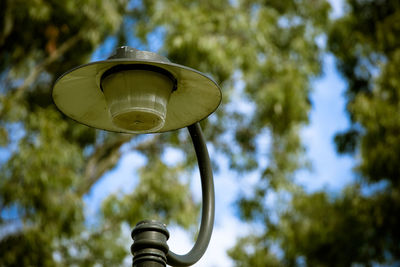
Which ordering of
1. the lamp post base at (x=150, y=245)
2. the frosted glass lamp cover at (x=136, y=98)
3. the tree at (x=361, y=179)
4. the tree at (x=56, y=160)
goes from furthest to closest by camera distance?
1. the tree at (x=361, y=179)
2. the tree at (x=56, y=160)
3. the frosted glass lamp cover at (x=136, y=98)
4. the lamp post base at (x=150, y=245)

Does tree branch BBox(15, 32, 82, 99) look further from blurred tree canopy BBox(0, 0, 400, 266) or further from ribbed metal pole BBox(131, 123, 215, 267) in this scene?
ribbed metal pole BBox(131, 123, 215, 267)

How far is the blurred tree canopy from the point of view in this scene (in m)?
7.23

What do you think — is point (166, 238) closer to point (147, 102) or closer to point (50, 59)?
point (147, 102)

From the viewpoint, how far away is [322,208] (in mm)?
9219

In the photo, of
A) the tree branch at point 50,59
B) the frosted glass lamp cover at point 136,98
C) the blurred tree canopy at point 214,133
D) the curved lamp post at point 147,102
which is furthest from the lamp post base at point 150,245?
the tree branch at point 50,59

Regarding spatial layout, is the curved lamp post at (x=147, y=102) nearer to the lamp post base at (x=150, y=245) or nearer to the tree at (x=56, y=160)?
the lamp post base at (x=150, y=245)

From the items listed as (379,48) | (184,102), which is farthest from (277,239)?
(184,102)

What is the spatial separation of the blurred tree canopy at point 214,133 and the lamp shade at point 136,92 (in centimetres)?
459

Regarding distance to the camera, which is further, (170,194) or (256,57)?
(256,57)

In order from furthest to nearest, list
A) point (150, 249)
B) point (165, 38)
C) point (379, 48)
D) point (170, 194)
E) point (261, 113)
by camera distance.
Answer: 1. point (379, 48)
2. point (261, 113)
3. point (165, 38)
4. point (170, 194)
5. point (150, 249)

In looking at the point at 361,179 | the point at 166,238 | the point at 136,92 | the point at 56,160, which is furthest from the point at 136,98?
the point at 361,179

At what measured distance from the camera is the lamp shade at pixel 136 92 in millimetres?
2275

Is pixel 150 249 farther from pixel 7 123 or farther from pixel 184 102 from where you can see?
pixel 7 123

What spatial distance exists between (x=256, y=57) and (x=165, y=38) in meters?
1.47
